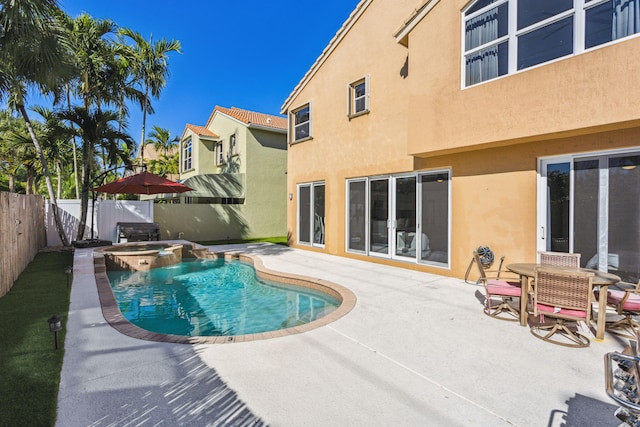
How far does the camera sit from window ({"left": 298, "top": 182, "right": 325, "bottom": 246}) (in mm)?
18375

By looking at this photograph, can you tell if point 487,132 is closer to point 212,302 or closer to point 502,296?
point 502,296

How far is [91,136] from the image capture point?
57.1 feet

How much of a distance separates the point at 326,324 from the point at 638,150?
9.05m

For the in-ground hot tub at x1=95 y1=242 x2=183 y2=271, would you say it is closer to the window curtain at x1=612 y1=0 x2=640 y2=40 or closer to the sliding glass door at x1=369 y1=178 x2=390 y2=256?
the sliding glass door at x1=369 y1=178 x2=390 y2=256

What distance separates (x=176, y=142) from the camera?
1679 inches

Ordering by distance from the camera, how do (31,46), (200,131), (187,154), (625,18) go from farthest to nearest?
(187,154) < (200,131) < (31,46) < (625,18)

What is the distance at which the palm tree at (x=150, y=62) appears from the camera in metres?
22.3

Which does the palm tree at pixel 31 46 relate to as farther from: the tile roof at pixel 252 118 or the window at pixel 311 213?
the tile roof at pixel 252 118

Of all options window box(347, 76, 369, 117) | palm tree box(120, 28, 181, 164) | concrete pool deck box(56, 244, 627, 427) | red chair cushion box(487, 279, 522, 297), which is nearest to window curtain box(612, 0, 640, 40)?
red chair cushion box(487, 279, 522, 297)

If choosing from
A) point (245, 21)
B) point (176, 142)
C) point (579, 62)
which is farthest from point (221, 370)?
point (176, 142)

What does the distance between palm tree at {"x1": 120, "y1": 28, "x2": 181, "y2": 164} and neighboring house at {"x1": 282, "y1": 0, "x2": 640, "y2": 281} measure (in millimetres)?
13661

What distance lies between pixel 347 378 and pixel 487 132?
850cm

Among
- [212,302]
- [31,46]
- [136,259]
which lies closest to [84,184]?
[136,259]

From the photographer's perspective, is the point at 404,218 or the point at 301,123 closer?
the point at 404,218
